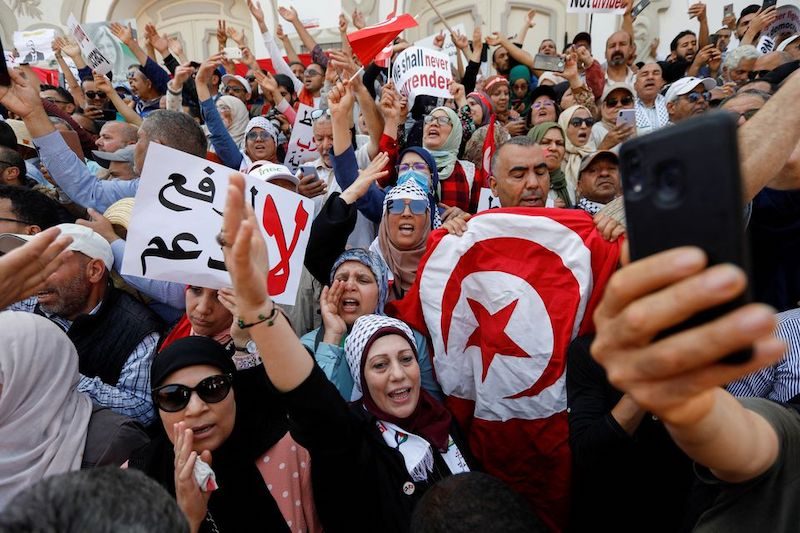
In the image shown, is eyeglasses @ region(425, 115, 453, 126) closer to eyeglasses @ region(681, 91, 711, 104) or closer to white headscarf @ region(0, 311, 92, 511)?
eyeglasses @ region(681, 91, 711, 104)

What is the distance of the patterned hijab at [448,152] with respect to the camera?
4.07 metres

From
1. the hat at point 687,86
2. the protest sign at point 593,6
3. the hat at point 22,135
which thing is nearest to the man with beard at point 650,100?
the hat at point 687,86

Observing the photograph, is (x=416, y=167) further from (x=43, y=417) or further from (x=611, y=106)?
(x=43, y=417)

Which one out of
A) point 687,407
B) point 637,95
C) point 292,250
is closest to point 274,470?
point 292,250

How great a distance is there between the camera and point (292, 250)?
2324 millimetres

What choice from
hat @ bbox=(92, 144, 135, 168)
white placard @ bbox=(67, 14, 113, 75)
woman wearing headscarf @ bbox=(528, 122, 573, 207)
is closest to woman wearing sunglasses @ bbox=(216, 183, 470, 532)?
woman wearing headscarf @ bbox=(528, 122, 573, 207)

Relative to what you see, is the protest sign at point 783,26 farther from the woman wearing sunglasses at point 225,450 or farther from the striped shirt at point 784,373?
the woman wearing sunglasses at point 225,450

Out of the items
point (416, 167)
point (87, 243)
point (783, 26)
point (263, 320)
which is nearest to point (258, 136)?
point (416, 167)

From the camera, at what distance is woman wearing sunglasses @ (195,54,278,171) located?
4.16 meters

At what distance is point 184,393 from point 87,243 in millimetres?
1032

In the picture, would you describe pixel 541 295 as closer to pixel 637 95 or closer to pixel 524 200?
pixel 524 200

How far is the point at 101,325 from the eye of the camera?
2.33 metres

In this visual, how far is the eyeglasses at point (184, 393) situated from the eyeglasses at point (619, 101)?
4332 mm

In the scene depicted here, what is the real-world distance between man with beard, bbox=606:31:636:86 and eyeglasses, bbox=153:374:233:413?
5831mm
